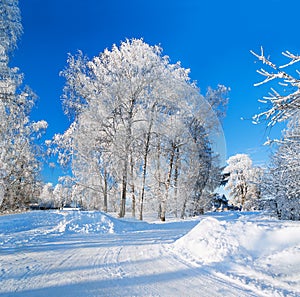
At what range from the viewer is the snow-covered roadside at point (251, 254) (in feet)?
12.4

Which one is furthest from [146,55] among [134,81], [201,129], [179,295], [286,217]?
[179,295]

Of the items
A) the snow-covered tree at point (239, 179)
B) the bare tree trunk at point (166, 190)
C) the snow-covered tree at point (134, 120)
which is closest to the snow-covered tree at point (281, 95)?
the snow-covered tree at point (134, 120)

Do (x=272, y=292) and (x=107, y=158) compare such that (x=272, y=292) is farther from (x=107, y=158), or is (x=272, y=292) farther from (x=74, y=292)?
(x=107, y=158)

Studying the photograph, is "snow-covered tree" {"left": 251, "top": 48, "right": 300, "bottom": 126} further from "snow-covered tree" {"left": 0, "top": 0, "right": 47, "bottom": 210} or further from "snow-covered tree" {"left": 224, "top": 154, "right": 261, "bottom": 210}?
"snow-covered tree" {"left": 224, "top": 154, "right": 261, "bottom": 210}

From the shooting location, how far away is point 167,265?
15.4 feet

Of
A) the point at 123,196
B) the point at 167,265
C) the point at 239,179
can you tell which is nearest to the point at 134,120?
the point at 123,196

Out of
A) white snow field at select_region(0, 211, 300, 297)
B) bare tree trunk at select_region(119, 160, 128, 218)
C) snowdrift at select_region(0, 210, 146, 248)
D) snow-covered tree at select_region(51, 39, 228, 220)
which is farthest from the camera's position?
snow-covered tree at select_region(51, 39, 228, 220)

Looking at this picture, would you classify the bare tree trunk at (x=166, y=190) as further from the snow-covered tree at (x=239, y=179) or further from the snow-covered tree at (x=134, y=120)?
the snow-covered tree at (x=239, y=179)

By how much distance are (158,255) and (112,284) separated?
84.5 inches

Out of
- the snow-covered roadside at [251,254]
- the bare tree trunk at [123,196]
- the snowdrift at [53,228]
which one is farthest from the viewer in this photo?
the bare tree trunk at [123,196]

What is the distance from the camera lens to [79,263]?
461cm

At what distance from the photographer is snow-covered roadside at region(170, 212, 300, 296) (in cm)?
377

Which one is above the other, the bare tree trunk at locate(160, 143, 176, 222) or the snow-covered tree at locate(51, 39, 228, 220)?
the snow-covered tree at locate(51, 39, 228, 220)

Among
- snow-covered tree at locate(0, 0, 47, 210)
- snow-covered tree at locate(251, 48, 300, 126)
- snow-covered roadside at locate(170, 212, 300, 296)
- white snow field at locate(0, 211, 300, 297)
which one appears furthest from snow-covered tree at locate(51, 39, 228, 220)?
snow-covered tree at locate(251, 48, 300, 126)
